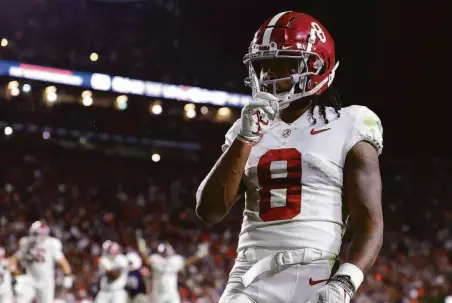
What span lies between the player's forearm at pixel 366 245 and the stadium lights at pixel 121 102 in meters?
20.3

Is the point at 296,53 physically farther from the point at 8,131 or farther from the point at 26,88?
the point at 8,131

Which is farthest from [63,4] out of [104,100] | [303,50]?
[303,50]

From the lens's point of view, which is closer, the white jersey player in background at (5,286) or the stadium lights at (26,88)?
the white jersey player in background at (5,286)

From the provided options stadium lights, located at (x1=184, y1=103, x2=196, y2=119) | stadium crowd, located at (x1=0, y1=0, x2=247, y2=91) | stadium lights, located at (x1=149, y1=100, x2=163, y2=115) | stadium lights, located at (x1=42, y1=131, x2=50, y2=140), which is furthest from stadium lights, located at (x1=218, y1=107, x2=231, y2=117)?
stadium lights, located at (x1=42, y1=131, x2=50, y2=140)

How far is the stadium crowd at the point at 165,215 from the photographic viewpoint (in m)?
15.9

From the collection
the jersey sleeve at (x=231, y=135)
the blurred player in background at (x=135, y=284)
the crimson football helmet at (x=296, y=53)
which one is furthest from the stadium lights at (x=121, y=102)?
the crimson football helmet at (x=296, y=53)

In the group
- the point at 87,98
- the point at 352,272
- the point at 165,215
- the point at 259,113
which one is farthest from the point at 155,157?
the point at 352,272

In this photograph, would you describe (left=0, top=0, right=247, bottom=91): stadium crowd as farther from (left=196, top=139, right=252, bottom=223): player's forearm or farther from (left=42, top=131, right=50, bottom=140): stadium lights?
(left=196, top=139, right=252, bottom=223): player's forearm

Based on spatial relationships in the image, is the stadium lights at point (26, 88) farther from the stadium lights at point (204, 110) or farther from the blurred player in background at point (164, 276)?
the blurred player in background at point (164, 276)

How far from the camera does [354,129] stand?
8.10 ft

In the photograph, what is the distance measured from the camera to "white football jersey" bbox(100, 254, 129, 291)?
11.0 meters

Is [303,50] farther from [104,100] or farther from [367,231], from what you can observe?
[104,100]

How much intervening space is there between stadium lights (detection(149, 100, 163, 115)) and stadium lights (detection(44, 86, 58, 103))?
292 cm

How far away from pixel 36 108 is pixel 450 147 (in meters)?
12.6
